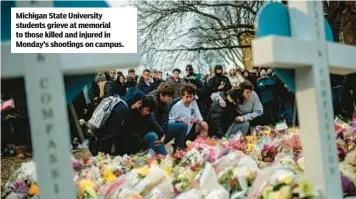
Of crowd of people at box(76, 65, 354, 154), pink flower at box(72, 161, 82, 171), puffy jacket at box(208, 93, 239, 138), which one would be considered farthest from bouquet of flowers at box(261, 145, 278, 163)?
puffy jacket at box(208, 93, 239, 138)

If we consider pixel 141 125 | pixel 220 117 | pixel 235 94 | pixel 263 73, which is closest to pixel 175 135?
pixel 141 125

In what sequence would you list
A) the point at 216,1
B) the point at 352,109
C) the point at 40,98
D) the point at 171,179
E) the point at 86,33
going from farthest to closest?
the point at 216,1, the point at 352,109, the point at 171,179, the point at 86,33, the point at 40,98

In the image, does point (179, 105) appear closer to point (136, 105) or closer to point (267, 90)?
point (136, 105)

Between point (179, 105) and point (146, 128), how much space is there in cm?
23

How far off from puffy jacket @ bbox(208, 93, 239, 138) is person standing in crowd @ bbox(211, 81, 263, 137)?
32 mm

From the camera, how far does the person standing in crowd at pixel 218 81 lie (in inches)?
156

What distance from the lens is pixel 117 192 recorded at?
1.48 metres

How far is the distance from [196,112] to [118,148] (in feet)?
1.83

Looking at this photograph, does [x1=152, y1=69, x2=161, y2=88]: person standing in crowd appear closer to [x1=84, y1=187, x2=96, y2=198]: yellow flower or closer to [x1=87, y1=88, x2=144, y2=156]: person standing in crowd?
[x1=87, y1=88, x2=144, y2=156]: person standing in crowd

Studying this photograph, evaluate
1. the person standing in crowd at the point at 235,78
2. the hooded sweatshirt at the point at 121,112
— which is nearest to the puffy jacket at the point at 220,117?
the person standing in crowd at the point at 235,78

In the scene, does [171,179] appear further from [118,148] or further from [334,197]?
[118,148]

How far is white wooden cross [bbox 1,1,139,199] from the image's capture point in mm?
894

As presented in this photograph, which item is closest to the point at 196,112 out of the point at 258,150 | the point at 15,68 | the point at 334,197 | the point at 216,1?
the point at 216,1

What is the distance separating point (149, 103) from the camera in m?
3.59
